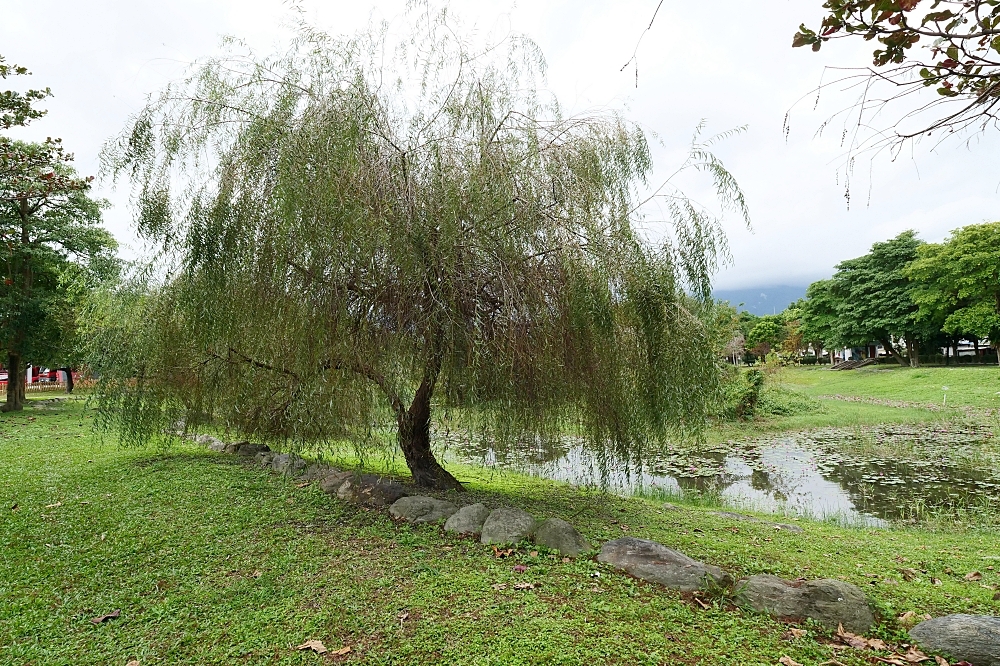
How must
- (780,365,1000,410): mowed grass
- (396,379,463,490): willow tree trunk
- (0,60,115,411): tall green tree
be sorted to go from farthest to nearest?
(780,365,1000,410): mowed grass
(0,60,115,411): tall green tree
(396,379,463,490): willow tree trunk

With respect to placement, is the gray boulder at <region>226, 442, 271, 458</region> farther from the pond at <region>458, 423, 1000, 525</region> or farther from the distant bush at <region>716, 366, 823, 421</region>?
the distant bush at <region>716, 366, 823, 421</region>

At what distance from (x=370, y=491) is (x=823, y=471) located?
25.7ft

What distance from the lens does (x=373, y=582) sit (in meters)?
3.70

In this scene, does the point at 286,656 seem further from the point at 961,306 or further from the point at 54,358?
the point at 961,306

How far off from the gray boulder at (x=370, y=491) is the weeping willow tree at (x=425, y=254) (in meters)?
0.90

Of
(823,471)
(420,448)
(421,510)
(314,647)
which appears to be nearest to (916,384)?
(823,471)

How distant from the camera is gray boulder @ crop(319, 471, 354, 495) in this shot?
19.7ft

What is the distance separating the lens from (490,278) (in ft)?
15.3

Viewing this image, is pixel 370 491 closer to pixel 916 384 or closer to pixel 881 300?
pixel 916 384

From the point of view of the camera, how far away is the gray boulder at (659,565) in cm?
358

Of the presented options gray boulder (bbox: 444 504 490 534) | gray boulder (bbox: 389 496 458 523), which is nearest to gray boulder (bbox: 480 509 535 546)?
gray boulder (bbox: 444 504 490 534)

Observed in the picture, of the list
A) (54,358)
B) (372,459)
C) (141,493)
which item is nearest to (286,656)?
(141,493)

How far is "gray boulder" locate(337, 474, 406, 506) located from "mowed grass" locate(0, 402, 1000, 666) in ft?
0.66

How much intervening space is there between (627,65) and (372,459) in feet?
25.1
